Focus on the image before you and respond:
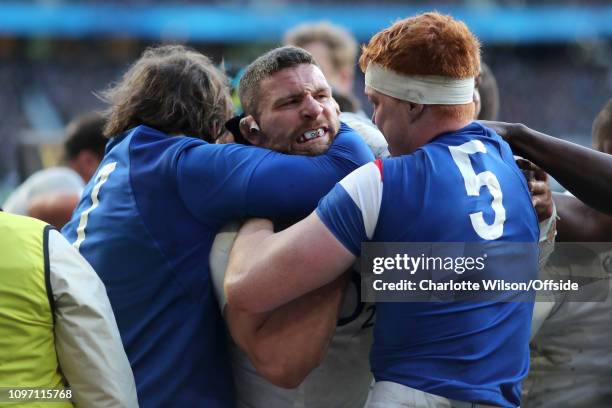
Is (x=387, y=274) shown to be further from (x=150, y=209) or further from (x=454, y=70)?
(x=150, y=209)

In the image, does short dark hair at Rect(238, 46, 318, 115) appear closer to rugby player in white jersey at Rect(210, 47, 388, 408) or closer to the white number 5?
rugby player in white jersey at Rect(210, 47, 388, 408)

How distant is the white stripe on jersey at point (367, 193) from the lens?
8.77 ft

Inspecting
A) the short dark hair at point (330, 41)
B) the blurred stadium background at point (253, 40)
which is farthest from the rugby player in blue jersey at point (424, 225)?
the blurred stadium background at point (253, 40)

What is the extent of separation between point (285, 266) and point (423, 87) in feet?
2.21

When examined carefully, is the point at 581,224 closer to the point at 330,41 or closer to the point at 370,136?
the point at 370,136

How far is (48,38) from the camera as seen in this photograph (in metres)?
28.7

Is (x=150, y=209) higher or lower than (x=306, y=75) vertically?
lower

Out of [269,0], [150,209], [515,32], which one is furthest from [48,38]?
[150,209]

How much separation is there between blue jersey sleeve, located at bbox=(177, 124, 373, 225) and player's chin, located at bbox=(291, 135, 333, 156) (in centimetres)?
4

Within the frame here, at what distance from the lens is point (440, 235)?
2.72m

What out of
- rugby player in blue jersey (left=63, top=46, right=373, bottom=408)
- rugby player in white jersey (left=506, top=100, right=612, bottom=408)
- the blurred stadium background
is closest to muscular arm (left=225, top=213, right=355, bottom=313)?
rugby player in blue jersey (left=63, top=46, right=373, bottom=408)

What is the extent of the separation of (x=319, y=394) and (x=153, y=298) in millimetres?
637

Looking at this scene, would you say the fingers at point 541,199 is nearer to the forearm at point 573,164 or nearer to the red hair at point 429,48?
the forearm at point 573,164

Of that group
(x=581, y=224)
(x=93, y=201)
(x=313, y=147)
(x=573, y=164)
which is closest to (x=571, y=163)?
(x=573, y=164)
